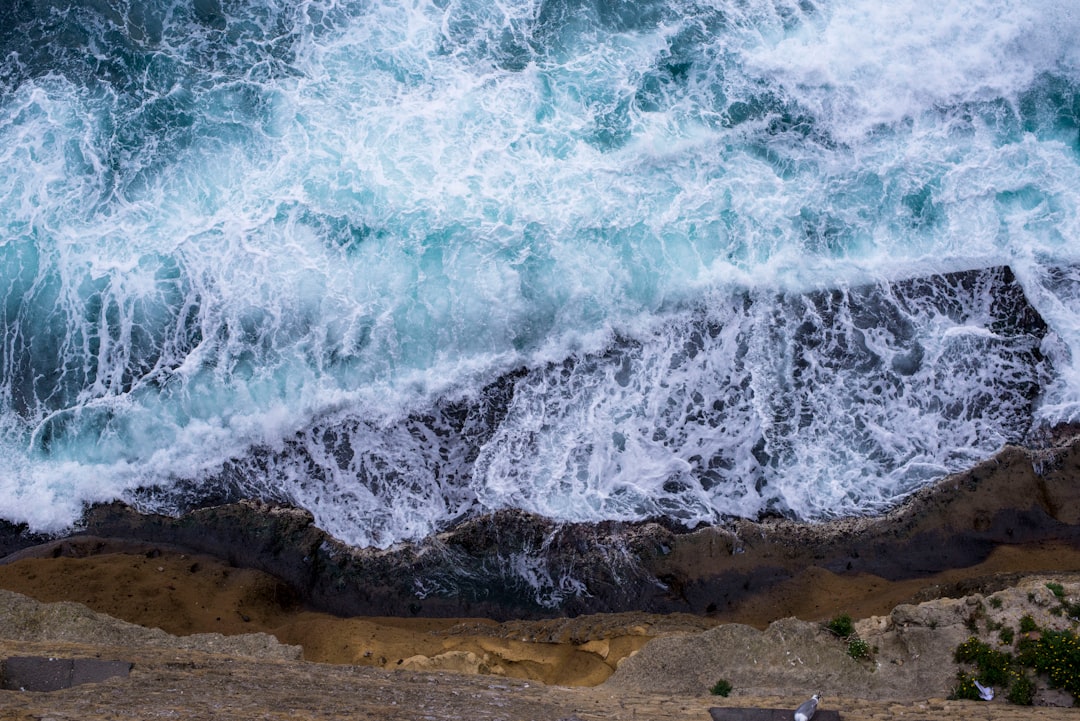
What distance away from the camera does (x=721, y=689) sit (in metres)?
13.2

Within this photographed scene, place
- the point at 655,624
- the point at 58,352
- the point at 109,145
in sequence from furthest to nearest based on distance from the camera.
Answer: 1. the point at 109,145
2. the point at 58,352
3. the point at 655,624

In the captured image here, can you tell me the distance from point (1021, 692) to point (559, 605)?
26.9 ft

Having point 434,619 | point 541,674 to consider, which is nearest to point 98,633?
point 434,619

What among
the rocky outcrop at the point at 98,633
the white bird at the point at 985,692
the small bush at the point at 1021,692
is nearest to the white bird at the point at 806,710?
the white bird at the point at 985,692

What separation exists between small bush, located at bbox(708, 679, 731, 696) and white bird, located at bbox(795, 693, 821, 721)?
3.89 ft

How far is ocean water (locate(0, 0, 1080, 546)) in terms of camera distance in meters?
17.4

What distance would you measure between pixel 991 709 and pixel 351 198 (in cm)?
1725

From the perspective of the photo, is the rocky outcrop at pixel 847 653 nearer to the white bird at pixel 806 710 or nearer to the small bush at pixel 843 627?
the small bush at pixel 843 627

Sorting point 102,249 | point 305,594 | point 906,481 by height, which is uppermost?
point 102,249

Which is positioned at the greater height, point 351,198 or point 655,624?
point 351,198

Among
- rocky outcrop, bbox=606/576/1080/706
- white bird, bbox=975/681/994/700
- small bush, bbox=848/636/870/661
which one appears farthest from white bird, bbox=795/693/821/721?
white bird, bbox=975/681/994/700

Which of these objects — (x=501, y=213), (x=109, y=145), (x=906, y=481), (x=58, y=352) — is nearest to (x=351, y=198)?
(x=501, y=213)

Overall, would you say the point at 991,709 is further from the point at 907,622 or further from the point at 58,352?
the point at 58,352

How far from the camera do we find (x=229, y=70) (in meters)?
21.0
